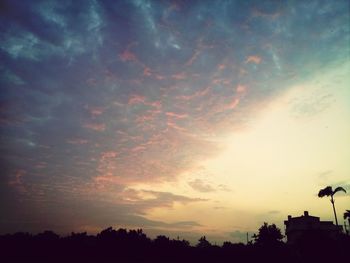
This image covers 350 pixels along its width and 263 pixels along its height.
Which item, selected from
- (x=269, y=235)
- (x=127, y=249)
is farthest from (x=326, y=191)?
(x=127, y=249)

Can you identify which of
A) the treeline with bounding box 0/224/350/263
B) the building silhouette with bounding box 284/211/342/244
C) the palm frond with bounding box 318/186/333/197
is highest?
the palm frond with bounding box 318/186/333/197

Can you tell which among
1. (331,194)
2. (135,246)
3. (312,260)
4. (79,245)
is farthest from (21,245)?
(331,194)

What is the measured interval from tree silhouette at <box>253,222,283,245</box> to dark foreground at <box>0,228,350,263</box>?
0.16 meters

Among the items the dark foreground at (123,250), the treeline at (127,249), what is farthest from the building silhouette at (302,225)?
the treeline at (127,249)

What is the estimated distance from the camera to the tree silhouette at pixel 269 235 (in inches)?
1932

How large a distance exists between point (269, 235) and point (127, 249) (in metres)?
23.8

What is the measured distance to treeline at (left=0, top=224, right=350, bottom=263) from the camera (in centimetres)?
4753

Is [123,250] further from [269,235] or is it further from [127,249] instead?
[269,235]

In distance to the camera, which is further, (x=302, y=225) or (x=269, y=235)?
(x=302, y=225)

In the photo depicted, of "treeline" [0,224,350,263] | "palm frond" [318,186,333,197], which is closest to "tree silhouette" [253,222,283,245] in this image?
"treeline" [0,224,350,263]

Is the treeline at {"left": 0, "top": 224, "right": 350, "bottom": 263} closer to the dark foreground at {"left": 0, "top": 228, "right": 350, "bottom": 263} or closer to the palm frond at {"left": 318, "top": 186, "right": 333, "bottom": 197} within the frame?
the dark foreground at {"left": 0, "top": 228, "right": 350, "bottom": 263}

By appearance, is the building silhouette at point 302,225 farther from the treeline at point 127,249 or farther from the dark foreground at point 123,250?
the treeline at point 127,249

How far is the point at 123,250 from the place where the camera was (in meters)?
50.9

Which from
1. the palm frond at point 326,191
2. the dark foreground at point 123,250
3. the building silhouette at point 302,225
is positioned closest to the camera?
the dark foreground at point 123,250
